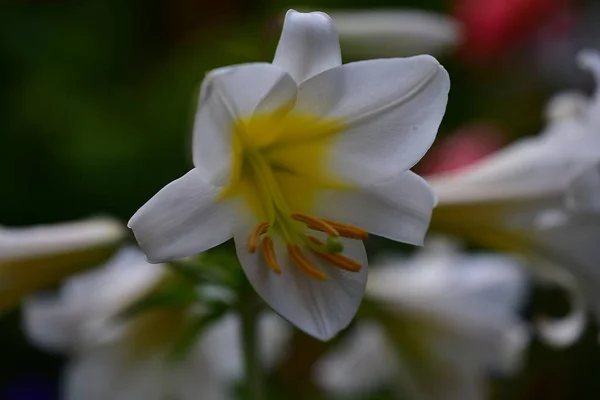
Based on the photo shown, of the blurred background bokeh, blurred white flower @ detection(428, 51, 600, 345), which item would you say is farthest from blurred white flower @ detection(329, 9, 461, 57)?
the blurred background bokeh

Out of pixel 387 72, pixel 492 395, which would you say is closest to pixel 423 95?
pixel 387 72

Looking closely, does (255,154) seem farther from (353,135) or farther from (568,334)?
(568,334)

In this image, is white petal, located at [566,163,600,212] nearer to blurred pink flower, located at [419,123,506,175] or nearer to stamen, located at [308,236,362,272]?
stamen, located at [308,236,362,272]

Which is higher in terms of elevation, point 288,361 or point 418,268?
point 418,268

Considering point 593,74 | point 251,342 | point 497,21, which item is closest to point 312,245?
point 251,342

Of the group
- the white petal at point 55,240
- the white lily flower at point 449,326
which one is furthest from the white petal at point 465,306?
the white petal at point 55,240

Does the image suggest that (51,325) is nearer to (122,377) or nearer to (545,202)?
(122,377)
